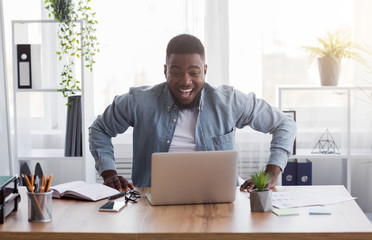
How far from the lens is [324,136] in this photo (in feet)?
12.7

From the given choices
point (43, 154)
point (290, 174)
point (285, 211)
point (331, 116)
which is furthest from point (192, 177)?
point (331, 116)

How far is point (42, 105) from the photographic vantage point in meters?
3.95

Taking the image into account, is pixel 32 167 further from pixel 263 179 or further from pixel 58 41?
pixel 263 179

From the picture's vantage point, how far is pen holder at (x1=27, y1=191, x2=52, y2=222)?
1717mm

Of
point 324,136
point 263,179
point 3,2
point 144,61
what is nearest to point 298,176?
point 324,136

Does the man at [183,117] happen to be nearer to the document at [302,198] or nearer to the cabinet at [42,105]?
the document at [302,198]

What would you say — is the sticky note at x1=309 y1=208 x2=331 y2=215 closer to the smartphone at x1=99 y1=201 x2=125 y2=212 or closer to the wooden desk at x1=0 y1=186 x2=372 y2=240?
the wooden desk at x1=0 y1=186 x2=372 y2=240

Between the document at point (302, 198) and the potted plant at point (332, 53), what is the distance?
1545 millimetres

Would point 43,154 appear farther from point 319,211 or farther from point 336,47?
point 319,211

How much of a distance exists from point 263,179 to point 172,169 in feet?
1.02

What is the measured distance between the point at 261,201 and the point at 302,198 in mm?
259

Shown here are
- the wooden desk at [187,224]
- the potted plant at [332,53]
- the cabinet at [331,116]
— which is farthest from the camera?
the cabinet at [331,116]

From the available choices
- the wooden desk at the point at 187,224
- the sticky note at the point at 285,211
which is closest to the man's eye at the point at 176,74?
the wooden desk at the point at 187,224

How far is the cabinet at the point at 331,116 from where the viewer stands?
378cm
